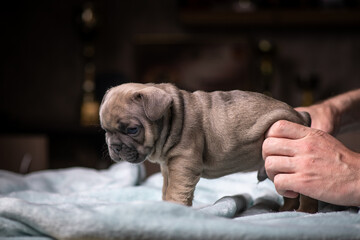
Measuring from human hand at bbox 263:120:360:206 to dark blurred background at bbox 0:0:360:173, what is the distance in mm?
2061

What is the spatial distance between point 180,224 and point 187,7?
8.75ft

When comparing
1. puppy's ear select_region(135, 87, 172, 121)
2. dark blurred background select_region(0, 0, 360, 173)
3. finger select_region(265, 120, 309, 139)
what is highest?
puppy's ear select_region(135, 87, 172, 121)

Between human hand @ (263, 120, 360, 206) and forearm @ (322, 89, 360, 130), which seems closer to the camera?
human hand @ (263, 120, 360, 206)

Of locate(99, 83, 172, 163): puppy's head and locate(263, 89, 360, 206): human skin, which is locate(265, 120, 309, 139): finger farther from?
locate(99, 83, 172, 163): puppy's head

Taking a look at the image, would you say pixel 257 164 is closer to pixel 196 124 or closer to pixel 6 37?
pixel 196 124

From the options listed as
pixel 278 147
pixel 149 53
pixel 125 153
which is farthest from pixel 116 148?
pixel 149 53

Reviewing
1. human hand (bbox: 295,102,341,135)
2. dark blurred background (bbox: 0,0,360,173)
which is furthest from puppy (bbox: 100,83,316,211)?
dark blurred background (bbox: 0,0,360,173)

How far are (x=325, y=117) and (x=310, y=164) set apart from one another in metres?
0.41

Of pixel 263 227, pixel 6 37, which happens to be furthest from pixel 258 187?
pixel 6 37

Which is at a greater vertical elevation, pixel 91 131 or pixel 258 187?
pixel 258 187

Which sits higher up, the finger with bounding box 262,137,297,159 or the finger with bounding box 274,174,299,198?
the finger with bounding box 262,137,297,159

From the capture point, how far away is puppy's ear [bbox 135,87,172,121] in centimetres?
82

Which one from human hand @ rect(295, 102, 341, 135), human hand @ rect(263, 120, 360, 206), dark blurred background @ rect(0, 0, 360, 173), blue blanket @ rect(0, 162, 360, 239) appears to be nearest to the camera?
blue blanket @ rect(0, 162, 360, 239)

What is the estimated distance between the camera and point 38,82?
11.4ft
